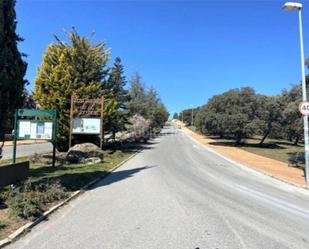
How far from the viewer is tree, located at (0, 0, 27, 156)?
1141cm

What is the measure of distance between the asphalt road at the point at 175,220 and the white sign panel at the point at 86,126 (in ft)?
47.2

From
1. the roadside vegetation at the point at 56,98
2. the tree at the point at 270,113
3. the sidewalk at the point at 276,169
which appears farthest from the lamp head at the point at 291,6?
the tree at the point at 270,113

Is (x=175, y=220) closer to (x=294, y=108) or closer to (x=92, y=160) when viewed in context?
(x=92, y=160)

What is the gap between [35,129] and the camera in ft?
A: 65.8

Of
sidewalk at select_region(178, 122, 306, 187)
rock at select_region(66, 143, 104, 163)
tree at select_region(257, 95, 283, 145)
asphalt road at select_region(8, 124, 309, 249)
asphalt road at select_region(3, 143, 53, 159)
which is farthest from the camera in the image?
tree at select_region(257, 95, 283, 145)

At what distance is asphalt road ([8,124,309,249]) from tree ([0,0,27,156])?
11.7ft

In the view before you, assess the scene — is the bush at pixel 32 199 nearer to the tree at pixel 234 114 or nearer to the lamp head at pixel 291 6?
the lamp head at pixel 291 6

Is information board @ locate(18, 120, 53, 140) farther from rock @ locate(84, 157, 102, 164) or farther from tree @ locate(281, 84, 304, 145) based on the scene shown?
tree @ locate(281, 84, 304, 145)

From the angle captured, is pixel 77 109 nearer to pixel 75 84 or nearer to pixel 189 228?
pixel 75 84

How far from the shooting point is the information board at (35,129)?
2000 cm

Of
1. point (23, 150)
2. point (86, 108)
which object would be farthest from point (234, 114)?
point (23, 150)

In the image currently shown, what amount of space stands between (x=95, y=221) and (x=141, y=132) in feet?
180

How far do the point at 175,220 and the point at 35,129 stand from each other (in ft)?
43.7

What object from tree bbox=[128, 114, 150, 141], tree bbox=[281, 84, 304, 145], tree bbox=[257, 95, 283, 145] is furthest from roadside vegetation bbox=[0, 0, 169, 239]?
tree bbox=[257, 95, 283, 145]
